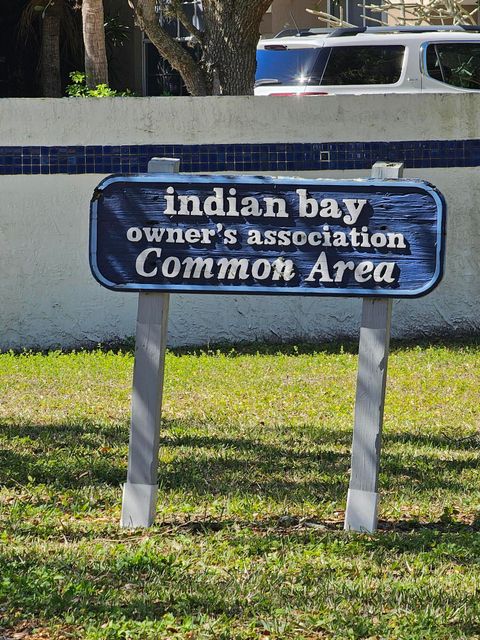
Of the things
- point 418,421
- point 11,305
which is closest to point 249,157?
point 11,305

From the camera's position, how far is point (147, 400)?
502 cm

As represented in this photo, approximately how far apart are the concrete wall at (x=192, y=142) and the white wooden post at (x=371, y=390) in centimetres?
495

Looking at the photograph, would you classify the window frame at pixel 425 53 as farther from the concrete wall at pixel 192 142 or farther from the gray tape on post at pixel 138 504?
the gray tape on post at pixel 138 504

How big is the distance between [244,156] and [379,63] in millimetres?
4079

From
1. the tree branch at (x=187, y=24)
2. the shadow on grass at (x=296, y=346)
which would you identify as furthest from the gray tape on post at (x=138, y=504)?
the tree branch at (x=187, y=24)

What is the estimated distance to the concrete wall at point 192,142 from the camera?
32.1ft

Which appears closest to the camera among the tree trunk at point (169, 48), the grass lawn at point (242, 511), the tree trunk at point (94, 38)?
the grass lawn at point (242, 511)

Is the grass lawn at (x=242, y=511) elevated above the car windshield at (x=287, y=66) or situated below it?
below

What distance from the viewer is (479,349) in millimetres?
9453

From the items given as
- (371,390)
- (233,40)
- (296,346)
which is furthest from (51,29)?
(371,390)

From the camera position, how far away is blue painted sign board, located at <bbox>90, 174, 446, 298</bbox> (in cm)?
478

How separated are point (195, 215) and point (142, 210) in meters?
0.23

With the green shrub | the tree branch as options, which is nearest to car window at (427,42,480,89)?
the tree branch

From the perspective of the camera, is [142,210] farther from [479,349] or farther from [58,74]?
[58,74]
